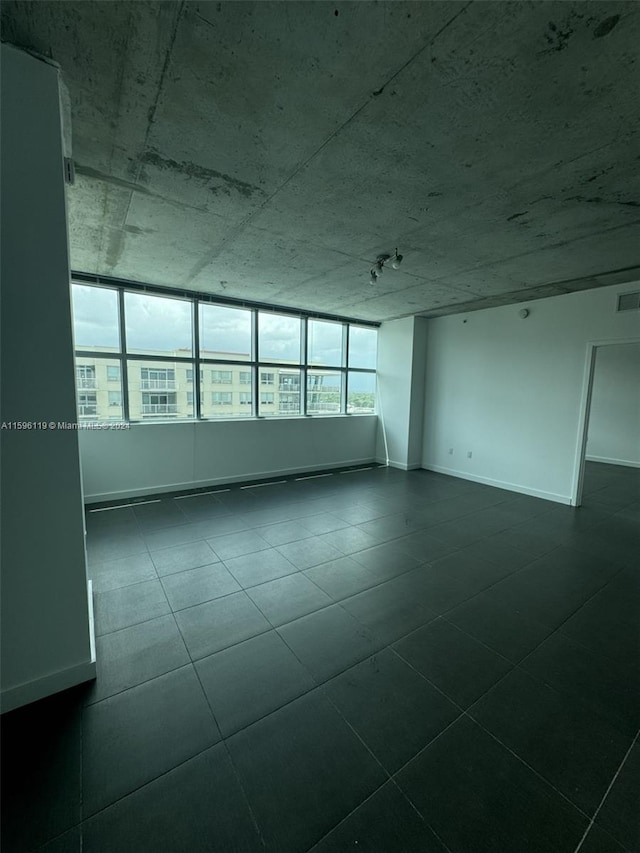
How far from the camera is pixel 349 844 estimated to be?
1104mm

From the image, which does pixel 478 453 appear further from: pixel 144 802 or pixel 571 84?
pixel 144 802

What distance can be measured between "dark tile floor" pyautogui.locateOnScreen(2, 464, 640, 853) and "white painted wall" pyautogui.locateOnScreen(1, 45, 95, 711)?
33cm

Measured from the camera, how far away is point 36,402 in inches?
57.3

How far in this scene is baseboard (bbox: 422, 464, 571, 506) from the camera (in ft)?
15.2

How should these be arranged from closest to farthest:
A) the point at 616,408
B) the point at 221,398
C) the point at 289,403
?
the point at 221,398, the point at 289,403, the point at 616,408

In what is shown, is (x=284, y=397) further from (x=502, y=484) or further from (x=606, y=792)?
(x=606, y=792)

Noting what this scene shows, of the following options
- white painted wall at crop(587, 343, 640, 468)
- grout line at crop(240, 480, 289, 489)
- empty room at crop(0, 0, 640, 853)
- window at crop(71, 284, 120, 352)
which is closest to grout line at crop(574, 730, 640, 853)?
empty room at crop(0, 0, 640, 853)

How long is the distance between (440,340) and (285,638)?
5.33m

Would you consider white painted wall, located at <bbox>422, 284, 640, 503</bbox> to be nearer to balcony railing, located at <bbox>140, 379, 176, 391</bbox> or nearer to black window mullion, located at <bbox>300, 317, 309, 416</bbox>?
black window mullion, located at <bbox>300, 317, 309, 416</bbox>

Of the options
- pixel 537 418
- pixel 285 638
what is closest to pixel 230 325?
pixel 285 638

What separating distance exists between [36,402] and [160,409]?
3.38m

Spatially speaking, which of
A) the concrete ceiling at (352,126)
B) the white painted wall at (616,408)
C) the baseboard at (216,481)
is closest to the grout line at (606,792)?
the concrete ceiling at (352,126)

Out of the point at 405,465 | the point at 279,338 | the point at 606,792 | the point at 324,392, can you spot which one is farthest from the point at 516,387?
the point at 606,792

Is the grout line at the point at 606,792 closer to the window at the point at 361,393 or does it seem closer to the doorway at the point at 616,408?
the window at the point at 361,393
